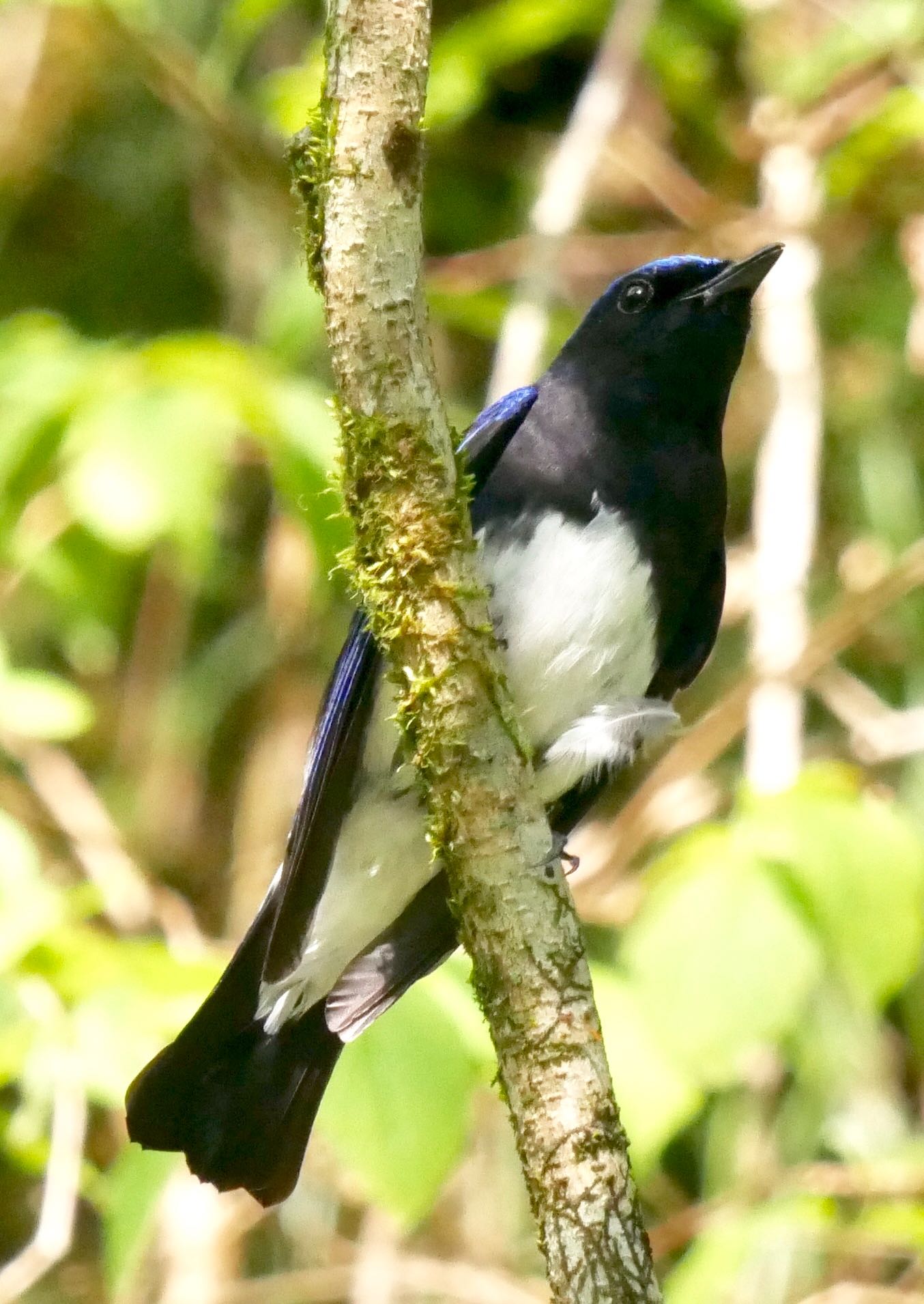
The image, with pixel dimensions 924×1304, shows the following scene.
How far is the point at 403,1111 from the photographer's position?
2.14 metres

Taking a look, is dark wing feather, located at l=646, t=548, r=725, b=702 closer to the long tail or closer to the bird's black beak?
the bird's black beak

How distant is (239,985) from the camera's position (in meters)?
2.83

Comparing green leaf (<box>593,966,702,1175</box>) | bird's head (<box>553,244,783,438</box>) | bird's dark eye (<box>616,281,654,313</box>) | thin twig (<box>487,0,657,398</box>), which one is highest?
thin twig (<box>487,0,657,398</box>)

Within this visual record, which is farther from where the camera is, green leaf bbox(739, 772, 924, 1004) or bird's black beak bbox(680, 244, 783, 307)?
bird's black beak bbox(680, 244, 783, 307)

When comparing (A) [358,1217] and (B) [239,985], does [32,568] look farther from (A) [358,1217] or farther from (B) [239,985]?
(A) [358,1217]

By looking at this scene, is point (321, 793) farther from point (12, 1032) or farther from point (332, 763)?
point (12, 1032)

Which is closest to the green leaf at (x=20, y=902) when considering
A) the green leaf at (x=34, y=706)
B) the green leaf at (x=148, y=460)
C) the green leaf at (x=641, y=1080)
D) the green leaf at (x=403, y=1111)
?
the green leaf at (x=34, y=706)

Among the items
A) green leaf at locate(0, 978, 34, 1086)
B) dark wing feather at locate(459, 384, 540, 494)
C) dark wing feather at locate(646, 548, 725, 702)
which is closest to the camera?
green leaf at locate(0, 978, 34, 1086)

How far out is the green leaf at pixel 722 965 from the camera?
91.7 inches

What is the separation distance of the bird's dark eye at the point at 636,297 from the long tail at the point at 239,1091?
1349mm

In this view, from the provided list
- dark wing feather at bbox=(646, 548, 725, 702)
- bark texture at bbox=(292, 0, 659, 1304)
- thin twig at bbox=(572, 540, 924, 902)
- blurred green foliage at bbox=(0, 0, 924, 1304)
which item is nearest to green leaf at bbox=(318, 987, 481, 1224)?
blurred green foliage at bbox=(0, 0, 924, 1304)

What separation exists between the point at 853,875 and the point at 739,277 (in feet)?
4.03

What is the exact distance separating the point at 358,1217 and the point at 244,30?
2.86 metres

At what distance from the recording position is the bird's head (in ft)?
9.98
